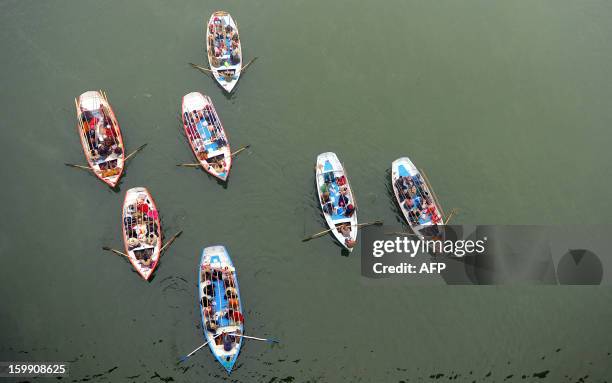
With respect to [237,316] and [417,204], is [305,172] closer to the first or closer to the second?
[417,204]

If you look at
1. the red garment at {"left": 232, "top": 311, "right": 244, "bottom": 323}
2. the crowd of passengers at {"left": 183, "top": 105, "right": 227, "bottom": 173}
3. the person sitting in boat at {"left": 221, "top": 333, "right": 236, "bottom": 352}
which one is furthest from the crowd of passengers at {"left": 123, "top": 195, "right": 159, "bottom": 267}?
the person sitting in boat at {"left": 221, "top": 333, "right": 236, "bottom": 352}

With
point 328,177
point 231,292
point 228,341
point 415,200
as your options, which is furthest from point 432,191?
point 228,341

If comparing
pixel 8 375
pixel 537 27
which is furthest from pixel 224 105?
pixel 537 27

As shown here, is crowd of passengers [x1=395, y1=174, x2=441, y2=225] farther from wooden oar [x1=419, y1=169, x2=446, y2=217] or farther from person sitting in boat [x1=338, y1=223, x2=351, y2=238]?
person sitting in boat [x1=338, y1=223, x2=351, y2=238]

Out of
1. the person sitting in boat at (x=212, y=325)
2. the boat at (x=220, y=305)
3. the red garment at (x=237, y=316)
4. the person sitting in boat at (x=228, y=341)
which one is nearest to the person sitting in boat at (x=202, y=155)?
the boat at (x=220, y=305)

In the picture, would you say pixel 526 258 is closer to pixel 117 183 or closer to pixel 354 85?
pixel 354 85
